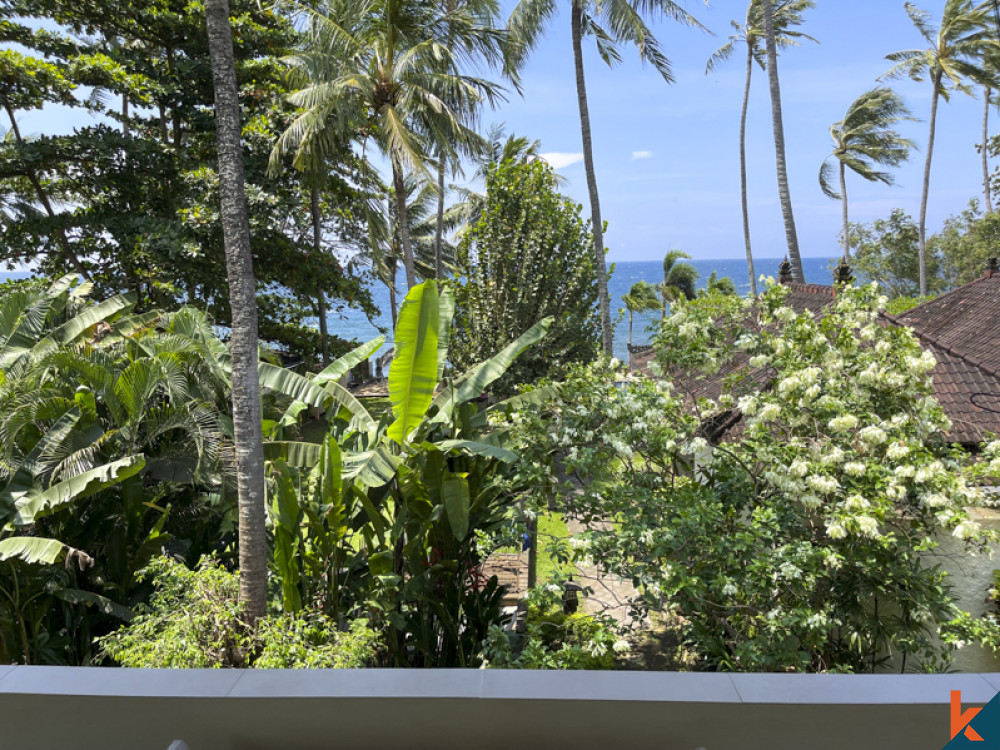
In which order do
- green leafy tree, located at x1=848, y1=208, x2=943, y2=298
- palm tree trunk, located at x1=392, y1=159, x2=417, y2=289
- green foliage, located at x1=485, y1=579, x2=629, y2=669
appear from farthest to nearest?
green leafy tree, located at x1=848, y1=208, x2=943, y2=298
palm tree trunk, located at x1=392, y1=159, x2=417, y2=289
green foliage, located at x1=485, y1=579, x2=629, y2=669

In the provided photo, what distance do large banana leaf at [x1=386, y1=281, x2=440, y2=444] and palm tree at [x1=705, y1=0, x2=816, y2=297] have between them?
74.5 feet

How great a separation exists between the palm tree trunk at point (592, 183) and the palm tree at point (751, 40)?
1433cm

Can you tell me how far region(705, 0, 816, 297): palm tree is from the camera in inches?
1049

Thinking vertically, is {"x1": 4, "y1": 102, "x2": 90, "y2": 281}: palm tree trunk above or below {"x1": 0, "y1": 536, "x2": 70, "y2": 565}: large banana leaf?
above

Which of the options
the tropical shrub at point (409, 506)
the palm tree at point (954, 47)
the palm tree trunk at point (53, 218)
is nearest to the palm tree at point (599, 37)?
the tropical shrub at point (409, 506)

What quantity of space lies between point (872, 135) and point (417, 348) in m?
32.5

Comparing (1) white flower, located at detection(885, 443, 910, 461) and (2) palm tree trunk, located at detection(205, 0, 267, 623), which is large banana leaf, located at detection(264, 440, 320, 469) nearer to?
(2) palm tree trunk, located at detection(205, 0, 267, 623)

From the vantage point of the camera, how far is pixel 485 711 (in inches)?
72.8

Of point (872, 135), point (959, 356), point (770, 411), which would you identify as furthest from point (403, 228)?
point (872, 135)

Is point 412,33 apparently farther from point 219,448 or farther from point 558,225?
point 219,448

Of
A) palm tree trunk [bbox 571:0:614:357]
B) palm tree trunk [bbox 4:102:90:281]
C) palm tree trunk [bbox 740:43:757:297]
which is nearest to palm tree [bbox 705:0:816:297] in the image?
palm tree trunk [bbox 740:43:757:297]

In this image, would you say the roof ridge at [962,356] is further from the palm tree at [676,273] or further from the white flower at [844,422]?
the palm tree at [676,273]

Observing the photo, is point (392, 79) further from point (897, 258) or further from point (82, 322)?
point (897, 258)

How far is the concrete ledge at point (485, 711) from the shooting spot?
182 centimetres
